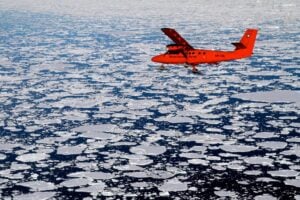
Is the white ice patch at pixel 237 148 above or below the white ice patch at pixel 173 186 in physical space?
above

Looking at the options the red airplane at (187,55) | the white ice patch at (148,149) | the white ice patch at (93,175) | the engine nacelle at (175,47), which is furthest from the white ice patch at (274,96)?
the white ice patch at (93,175)

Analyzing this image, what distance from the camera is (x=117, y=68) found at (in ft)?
50.7

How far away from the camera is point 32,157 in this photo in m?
7.94

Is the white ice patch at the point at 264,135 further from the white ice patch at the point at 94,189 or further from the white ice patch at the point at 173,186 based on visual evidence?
the white ice patch at the point at 94,189

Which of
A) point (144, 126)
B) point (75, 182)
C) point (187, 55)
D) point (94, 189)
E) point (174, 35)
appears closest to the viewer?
point (94, 189)

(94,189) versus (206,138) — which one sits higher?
(206,138)

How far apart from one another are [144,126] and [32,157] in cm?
244

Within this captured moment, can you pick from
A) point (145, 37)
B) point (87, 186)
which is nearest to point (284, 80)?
point (87, 186)

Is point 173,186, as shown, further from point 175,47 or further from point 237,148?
point 175,47

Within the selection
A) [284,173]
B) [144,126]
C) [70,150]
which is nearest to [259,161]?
[284,173]

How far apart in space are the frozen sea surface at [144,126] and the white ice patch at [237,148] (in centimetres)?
2

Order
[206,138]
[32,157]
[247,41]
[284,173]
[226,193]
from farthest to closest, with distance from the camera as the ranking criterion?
[247,41] < [206,138] < [32,157] < [284,173] < [226,193]

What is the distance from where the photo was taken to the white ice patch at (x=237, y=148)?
8180mm

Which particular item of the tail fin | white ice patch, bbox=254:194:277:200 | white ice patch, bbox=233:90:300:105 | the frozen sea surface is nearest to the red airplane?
the tail fin
